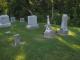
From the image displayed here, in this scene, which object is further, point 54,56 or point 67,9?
point 67,9

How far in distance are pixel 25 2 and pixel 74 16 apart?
7.12 meters

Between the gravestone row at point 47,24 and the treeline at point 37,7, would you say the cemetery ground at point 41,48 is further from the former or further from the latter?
the treeline at point 37,7

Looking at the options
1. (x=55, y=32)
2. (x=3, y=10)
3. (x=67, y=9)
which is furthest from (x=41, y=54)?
(x=3, y=10)

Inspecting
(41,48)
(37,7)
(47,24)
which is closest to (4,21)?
(47,24)

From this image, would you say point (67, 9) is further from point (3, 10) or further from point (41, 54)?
point (41, 54)

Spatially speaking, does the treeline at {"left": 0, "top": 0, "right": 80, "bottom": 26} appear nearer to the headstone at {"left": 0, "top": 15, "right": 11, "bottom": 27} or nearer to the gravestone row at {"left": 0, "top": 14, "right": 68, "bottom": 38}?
the headstone at {"left": 0, "top": 15, "right": 11, "bottom": 27}

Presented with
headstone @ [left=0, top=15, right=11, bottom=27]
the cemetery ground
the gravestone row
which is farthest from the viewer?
headstone @ [left=0, top=15, right=11, bottom=27]

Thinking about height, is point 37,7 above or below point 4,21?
above

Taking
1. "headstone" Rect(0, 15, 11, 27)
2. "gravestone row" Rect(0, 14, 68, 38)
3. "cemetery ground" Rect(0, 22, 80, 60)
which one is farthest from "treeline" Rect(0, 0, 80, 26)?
"cemetery ground" Rect(0, 22, 80, 60)

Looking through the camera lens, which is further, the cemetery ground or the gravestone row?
the gravestone row

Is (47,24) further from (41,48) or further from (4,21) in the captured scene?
(4,21)

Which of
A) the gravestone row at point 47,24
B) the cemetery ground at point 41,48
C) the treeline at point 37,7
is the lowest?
the cemetery ground at point 41,48

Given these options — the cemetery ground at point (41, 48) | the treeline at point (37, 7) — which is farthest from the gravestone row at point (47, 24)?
the treeline at point (37, 7)

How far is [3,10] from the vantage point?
26.5 metres
